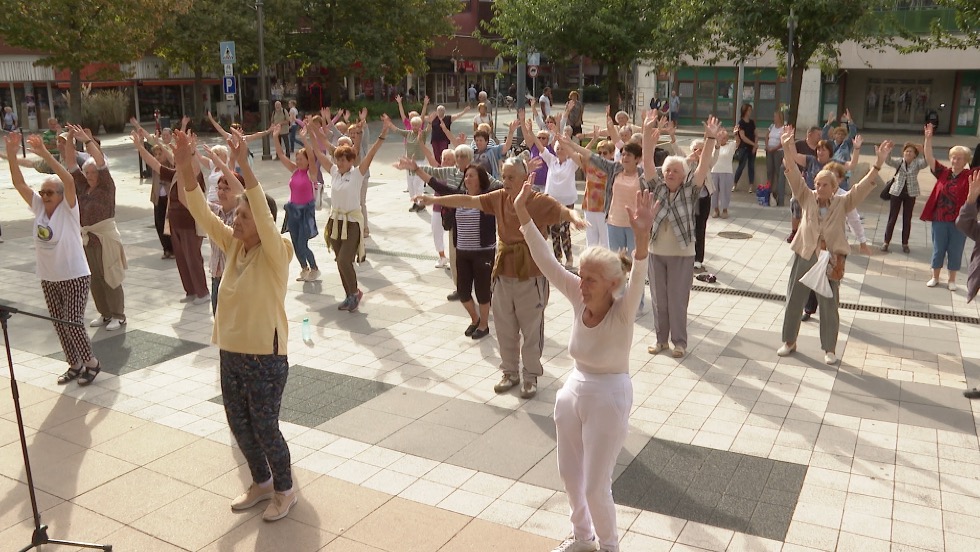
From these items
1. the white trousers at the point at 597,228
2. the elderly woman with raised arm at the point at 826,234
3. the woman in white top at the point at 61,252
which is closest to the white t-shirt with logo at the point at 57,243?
the woman in white top at the point at 61,252

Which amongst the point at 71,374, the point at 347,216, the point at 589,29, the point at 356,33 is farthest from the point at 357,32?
the point at 71,374

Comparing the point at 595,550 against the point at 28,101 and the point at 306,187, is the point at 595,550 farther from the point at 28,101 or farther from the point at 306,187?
the point at 28,101

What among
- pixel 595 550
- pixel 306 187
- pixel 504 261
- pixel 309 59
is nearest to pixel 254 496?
pixel 595 550

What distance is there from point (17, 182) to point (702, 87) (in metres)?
35.5

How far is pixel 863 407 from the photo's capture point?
686cm

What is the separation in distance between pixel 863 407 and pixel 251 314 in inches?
189

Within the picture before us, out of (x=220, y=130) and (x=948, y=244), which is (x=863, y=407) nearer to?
(x=948, y=244)

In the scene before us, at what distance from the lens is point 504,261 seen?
23.0 feet

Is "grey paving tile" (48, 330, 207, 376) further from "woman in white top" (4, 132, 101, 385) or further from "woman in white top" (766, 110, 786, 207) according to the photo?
"woman in white top" (766, 110, 786, 207)

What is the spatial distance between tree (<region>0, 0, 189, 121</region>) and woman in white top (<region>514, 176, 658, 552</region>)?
2043 cm

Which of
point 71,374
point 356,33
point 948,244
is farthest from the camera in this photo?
point 356,33

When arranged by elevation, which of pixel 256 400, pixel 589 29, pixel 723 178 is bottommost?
pixel 256 400

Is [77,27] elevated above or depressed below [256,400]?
above

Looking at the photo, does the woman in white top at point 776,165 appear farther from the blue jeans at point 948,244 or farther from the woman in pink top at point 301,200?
the woman in pink top at point 301,200
